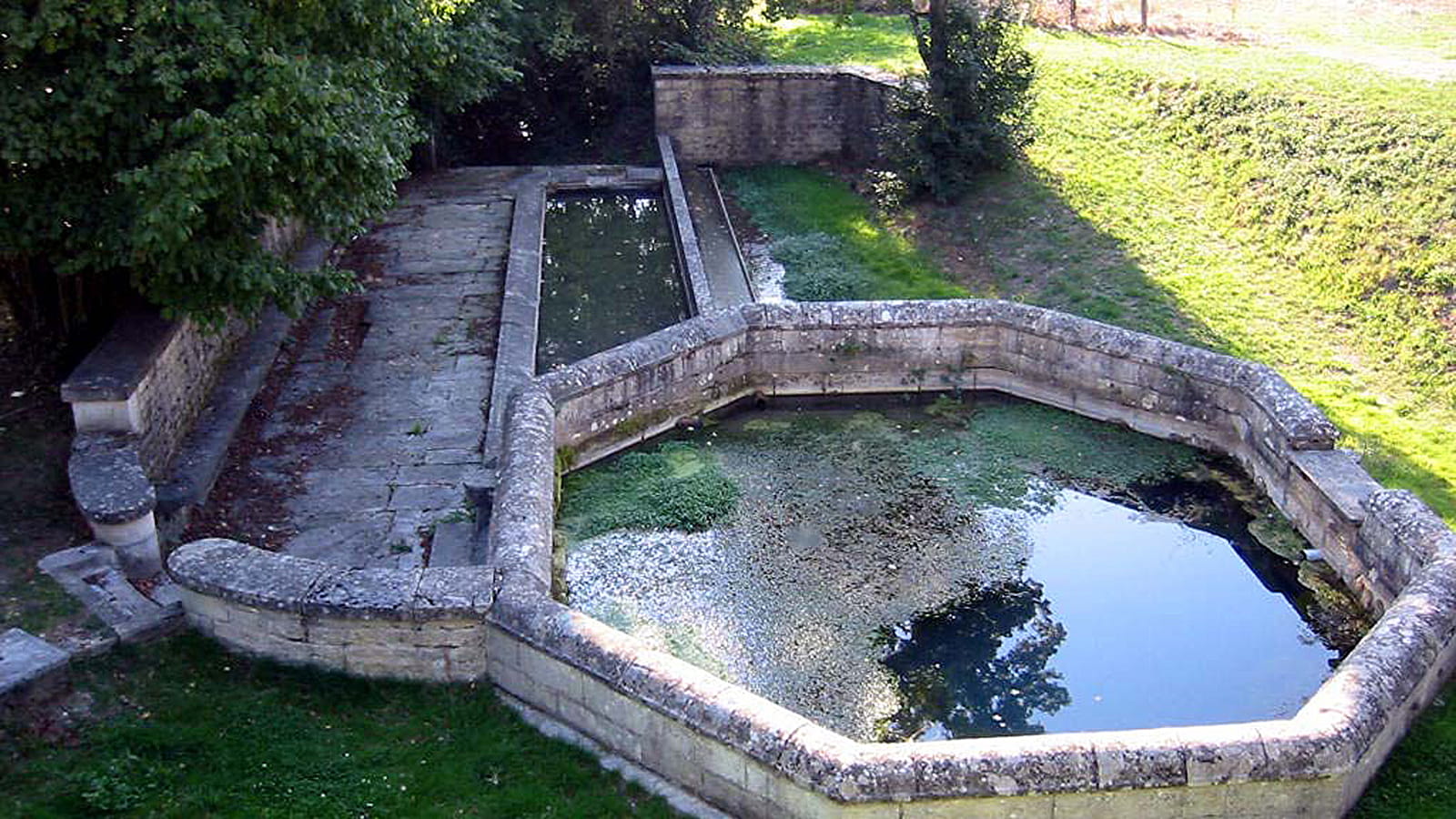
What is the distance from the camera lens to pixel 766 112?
67.4 ft

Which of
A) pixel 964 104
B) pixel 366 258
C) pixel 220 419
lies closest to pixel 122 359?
pixel 220 419

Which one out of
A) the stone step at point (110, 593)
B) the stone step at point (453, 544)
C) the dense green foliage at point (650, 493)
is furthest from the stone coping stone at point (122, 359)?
the dense green foliage at point (650, 493)

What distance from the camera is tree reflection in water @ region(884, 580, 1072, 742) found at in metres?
8.34

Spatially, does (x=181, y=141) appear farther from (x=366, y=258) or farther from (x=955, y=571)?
(x=366, y=258)

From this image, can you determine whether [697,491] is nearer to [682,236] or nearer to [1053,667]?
[1053,667]

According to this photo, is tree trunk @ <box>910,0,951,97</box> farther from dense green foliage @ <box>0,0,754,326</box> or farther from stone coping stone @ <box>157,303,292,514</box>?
stone coping stone @ <box>157,303,292,514</box>

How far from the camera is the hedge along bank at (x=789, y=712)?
6.74 meters

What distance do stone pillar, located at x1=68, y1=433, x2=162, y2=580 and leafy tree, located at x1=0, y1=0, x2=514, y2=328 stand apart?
1.43 m

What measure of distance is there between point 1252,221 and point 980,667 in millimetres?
8554

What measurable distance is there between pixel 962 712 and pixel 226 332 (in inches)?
323

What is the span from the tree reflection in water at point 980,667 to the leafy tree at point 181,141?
543 cm

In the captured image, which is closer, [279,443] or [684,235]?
[279,443]

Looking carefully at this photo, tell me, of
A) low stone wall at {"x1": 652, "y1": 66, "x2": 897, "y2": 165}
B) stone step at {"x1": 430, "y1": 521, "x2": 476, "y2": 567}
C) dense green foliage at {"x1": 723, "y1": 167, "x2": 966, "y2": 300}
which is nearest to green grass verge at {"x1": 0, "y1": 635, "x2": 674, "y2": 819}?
stone step at {"x1": 430, "y1": 521, "x2": 476, "y2": 567}

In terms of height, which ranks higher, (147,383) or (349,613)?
(147,383)
